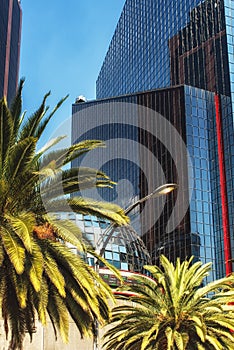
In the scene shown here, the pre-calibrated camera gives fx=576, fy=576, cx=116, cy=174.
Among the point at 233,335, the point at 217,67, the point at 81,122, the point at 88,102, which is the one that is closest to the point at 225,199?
the point at 217,67

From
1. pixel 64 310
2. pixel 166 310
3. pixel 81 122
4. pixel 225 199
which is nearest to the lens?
pixel 64 310

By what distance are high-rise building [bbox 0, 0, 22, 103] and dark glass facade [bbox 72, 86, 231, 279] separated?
67.3 metres

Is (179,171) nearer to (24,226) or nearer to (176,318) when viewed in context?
(176,318)

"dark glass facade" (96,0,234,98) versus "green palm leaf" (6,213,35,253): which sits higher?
"dark glass facade" (96,0,234,98)

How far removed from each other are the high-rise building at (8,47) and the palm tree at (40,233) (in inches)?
5542

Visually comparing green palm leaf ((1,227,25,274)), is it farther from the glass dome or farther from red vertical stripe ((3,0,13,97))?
red vertical stripe ((3,0,13,97))

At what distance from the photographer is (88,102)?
458ft

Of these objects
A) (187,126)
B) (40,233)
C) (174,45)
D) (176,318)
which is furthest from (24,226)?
(174,45)

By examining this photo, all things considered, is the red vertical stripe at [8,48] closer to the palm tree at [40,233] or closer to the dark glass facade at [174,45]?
the dark glass facade at [174,45]

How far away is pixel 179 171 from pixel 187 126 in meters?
6.34

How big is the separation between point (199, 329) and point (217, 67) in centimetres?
6390

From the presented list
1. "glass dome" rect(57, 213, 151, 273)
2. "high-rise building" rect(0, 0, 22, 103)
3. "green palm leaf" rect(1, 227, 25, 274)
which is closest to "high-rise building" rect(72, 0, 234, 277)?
"glass dome" rect(57, 213, 151, 273)

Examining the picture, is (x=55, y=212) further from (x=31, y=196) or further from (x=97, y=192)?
(x=97, y=192)

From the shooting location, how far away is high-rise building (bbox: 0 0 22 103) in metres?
167
